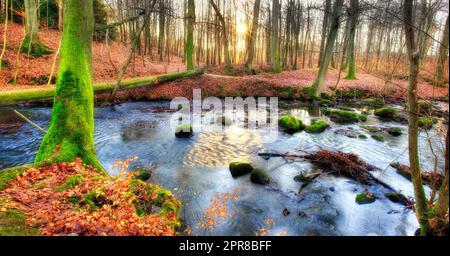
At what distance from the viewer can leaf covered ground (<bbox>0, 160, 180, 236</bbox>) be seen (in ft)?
11.5

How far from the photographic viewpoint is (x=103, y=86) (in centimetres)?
1538

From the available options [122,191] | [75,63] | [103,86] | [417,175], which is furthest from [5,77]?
[417,175]

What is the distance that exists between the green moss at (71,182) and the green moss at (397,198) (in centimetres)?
692

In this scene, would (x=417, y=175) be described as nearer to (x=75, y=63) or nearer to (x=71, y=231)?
(x=71, y=231)

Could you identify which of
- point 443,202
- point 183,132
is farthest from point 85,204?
point 183,132

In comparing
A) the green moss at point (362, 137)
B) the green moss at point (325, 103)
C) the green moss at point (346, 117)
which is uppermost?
the green moss at point (325, 103)

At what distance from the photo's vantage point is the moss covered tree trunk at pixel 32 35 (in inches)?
712

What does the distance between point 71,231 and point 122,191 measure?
141 centimetres

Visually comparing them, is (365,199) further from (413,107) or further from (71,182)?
(71,182)

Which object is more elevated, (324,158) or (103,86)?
(103,86)

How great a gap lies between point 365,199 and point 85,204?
6.02 meters

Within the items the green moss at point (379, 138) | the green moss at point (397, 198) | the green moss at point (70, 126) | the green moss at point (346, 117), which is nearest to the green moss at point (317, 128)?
the green moss at point (379, 138)

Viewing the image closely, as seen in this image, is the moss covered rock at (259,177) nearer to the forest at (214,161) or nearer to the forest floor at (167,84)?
the forest at (214,161)

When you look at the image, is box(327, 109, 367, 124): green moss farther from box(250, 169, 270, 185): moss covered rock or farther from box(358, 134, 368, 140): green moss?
box(250, 169, 270, 185): moss covered rock
